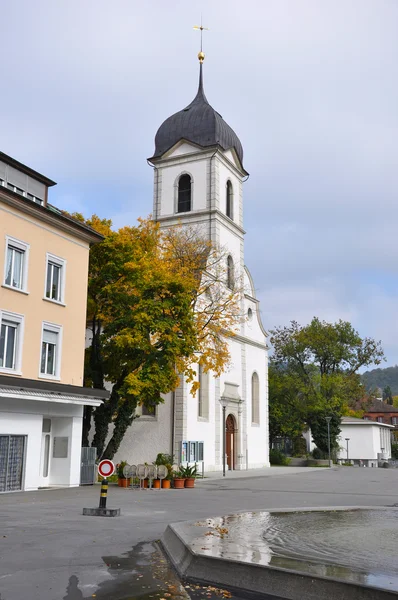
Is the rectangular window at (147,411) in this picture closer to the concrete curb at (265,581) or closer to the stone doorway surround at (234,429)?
the stone doorway surround at (234,429)

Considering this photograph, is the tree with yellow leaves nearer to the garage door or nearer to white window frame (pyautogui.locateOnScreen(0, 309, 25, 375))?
white window frame (pyautogui.locateOnScreen(0, 309, 25, 375))

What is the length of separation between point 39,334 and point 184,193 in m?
24.4

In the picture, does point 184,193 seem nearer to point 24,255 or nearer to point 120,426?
point 120,426

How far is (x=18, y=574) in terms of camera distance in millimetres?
7867

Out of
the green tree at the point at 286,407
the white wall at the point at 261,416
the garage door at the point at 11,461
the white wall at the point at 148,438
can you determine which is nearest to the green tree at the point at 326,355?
the green tree at the point at 286,407

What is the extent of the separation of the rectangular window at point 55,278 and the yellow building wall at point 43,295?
230 mm

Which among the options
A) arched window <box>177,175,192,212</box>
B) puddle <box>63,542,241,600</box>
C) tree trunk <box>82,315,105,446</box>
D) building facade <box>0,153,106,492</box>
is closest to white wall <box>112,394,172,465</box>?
tree trunk <box>82,315,105,446</box>

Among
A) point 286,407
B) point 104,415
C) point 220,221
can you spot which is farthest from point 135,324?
point 286,407

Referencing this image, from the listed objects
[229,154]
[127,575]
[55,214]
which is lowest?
[127,575]

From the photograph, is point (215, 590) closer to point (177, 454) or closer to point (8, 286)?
point (8, 286)

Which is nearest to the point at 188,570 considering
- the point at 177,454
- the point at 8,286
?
the point at 8,286

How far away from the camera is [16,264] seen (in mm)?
22484

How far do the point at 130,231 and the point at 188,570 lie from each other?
74.5ft

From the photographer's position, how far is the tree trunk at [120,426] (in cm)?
2841
